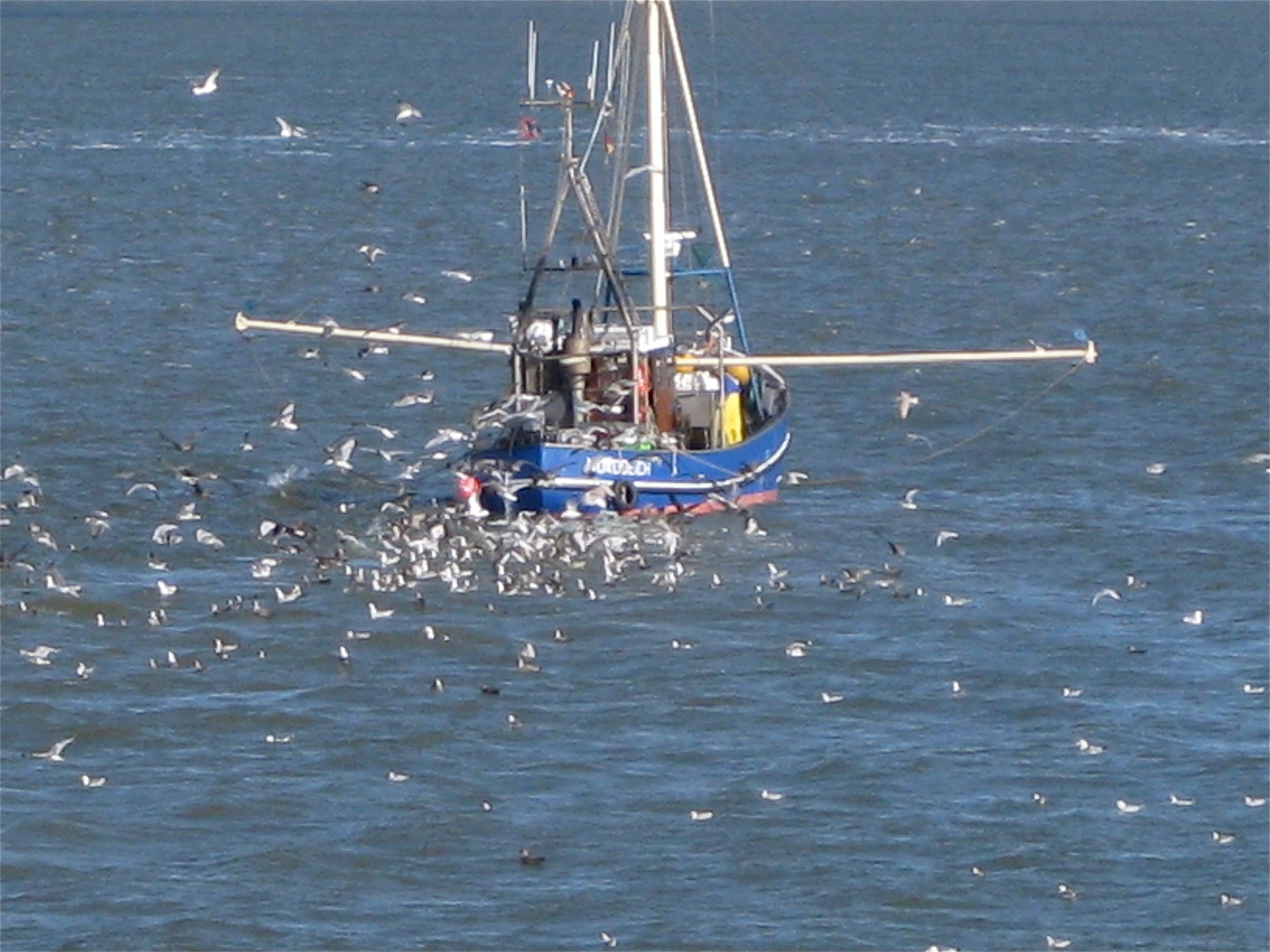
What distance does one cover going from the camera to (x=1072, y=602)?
83.1ft

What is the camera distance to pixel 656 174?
2922 cm

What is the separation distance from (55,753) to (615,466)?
714 cm

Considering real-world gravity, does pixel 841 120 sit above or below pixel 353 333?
below

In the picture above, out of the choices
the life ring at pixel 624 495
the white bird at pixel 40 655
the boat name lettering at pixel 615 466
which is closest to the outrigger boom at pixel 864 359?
the boat name lettering at pixel 615 466

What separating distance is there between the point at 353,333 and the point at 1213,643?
882cm

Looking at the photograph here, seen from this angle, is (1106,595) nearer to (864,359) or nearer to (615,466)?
(615,466)

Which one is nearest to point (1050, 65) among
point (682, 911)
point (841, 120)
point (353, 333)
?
point (841, 120)

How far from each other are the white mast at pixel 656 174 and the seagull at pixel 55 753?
896 cm

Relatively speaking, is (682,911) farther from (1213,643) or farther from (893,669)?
(1213,643)

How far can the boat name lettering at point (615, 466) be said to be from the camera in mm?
27000

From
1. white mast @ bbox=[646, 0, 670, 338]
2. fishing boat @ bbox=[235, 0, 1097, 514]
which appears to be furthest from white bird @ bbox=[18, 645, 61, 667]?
white mast @ bbox=[646, 0, 670, 338]

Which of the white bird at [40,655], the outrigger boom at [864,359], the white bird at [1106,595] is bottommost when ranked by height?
the white bird at [1106,595]

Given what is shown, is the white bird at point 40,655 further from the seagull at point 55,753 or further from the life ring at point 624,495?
the life ring at point 624,495

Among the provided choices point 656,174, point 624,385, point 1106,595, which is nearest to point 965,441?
point 656,174
